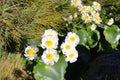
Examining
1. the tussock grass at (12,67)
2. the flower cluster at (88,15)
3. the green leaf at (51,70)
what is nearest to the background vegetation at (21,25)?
the tussock grass at (12,67)

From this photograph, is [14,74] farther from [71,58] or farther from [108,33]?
→ [108,33]

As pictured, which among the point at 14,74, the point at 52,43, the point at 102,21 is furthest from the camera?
the point at 102,21

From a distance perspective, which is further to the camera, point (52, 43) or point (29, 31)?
point (29, 31)

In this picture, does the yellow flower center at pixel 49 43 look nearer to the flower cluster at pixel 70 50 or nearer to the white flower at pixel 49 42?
the white flower at pixel 49 42

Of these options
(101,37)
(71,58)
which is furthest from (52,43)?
(101,37)

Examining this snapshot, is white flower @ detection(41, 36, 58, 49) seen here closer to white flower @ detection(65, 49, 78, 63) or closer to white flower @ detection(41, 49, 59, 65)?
white flower @ detection(41, 49, 59, 65)

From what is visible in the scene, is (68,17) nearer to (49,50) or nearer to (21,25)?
(21,25)
